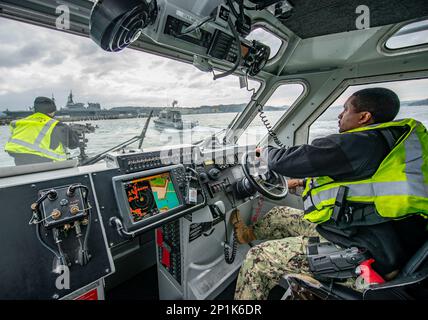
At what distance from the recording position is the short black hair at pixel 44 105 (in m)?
1.37

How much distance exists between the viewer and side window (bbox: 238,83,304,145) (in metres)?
2.82

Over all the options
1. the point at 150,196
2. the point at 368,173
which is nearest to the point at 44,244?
the point at 150,196

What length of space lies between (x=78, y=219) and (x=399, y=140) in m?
1.63

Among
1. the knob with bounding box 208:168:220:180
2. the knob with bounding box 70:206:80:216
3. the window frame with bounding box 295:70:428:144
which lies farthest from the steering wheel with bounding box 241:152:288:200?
the window frame with bounding box 295:70:428:144

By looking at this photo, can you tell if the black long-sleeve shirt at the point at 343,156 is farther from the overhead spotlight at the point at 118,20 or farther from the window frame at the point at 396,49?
the window frame at the point at 396,49

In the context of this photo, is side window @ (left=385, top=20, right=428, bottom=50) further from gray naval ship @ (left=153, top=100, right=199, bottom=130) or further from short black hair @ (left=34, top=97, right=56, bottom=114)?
short black hair @ (left=34, top=97, right=56, bottom=114)

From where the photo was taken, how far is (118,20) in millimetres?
798

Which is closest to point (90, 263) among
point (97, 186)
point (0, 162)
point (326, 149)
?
point (97, 186)

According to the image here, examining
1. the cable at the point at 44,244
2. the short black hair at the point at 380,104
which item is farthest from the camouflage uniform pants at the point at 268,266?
the cable at the point at 44,244

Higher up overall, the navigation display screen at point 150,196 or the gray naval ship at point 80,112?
the gray naval ship at point 80,112

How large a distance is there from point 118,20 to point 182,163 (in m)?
0.93

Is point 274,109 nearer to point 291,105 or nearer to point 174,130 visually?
point 291,105

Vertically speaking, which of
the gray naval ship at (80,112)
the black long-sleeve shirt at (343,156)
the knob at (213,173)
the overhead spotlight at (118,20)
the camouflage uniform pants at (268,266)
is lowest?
the camouflage uniform pants at (268,266)
